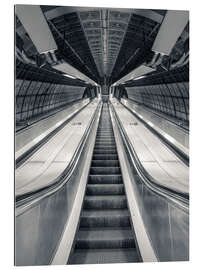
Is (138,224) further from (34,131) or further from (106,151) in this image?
(106,151)

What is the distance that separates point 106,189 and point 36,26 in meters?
3.26

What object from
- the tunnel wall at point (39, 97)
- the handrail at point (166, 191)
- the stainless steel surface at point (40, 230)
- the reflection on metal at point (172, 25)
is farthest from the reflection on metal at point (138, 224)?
the tunnel wall at point (39, 97)

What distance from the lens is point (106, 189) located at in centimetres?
618

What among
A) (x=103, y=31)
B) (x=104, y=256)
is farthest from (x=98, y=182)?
(x=103, y=31)

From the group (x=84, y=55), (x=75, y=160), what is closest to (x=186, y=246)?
(x=75, y=160)

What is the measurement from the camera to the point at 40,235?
12.2 feet

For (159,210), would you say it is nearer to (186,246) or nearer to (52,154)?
(186,246)

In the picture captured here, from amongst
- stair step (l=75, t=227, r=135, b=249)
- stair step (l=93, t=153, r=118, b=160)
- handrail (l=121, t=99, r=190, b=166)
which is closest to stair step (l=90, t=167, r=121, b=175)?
stair step (l=93, t=153, r=118, b=160)

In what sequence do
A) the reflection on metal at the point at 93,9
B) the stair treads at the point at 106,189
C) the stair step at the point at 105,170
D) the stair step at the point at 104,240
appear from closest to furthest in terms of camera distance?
the reflection on metal at the point at 93,9 < the stair step at the point at 104,240 < the stair treads at the point at 106,189 < the stair step at the point at 105,170

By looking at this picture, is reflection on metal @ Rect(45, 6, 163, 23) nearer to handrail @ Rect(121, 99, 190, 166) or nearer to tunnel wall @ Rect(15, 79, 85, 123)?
handrail @ Rect(121, 99, 190, 166)

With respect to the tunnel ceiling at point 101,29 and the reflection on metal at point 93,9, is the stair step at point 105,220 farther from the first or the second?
the reflection on metal at point 93,9

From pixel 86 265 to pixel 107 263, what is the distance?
1.03 ft

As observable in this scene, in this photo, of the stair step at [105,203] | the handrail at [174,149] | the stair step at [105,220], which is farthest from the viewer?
the stair step at [105,203]
